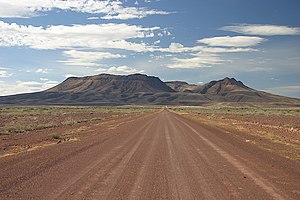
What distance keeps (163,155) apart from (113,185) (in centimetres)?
583

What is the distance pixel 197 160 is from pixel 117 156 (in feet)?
9.99

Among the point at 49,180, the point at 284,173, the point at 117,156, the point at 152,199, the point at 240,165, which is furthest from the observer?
the point at 117,156

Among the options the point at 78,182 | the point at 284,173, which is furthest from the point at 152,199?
the point at 284,173

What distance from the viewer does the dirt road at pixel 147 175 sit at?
8328 mm

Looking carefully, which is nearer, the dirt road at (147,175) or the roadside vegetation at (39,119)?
the dirt road at (147,175)

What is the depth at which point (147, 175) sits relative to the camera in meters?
10.5

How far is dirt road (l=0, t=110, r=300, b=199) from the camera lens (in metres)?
8.33

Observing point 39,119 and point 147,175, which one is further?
point 39,119

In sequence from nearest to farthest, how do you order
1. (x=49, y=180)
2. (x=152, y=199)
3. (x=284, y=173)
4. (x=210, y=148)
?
(x=152, y=199) → (x=49, y=180) → (x=284, y=173) → (x=210, y=148)

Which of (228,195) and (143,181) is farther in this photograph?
(143,181)

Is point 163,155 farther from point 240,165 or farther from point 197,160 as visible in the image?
point 240,165

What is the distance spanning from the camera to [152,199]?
7.80m

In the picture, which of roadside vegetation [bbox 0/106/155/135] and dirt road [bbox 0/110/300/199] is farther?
roadside vegetation [bbox 0/106/155/135]

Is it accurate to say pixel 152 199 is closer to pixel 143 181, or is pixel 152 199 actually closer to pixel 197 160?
pixel 143 181
